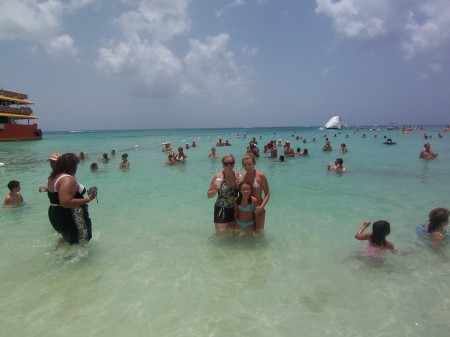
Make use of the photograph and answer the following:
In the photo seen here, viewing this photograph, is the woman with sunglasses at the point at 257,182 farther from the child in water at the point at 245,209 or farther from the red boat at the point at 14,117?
the red boat at the point at 14,117

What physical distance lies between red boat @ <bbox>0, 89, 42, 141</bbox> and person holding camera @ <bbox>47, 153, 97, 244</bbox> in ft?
131

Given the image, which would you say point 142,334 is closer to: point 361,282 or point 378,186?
point 361,282

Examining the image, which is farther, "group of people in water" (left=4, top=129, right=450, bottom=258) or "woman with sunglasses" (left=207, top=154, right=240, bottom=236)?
"woman with sunglasses" (left=207, top=154, right=240, bottom=236)

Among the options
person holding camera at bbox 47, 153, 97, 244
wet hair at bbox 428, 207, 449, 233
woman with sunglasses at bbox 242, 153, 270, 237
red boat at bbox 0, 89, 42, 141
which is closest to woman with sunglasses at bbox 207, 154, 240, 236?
woman with sunglasses at bbox 242, 153, 270, 237

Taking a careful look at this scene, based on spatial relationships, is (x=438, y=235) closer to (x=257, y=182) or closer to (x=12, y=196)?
(x=257, y=182)

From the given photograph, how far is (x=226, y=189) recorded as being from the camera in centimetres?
507

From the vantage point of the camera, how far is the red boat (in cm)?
3781

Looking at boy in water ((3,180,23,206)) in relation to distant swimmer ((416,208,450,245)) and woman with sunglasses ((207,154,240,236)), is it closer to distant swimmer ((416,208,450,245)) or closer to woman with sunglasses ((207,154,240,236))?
woman with sunglasses ((207,154,240,236))

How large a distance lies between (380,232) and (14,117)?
46.9 meters

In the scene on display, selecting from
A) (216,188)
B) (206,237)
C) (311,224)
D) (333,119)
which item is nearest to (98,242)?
(206,237)

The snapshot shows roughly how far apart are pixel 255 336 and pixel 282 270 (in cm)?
142

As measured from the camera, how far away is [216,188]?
16.7ft

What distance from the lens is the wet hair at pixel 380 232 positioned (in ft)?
15.1

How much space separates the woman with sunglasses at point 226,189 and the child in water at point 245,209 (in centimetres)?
8
